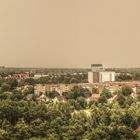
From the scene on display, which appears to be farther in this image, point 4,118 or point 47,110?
point 47,110

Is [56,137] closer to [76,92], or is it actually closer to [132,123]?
[132,123]

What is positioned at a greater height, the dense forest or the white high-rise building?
the white high-rise building

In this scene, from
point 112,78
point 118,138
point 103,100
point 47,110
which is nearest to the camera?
point 118,138

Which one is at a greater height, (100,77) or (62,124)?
(100,77)

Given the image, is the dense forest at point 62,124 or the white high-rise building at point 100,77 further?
the white high-rise building at point 100,77

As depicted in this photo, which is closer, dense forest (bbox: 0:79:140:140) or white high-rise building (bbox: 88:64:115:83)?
dense forest (bbox: 0:79:140:140)

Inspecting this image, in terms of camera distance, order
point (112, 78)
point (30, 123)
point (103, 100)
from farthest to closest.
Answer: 1. point (112, 78)
2. point (103, 100)
3. point (30, 123)

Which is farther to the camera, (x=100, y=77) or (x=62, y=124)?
(x=100, y=77)

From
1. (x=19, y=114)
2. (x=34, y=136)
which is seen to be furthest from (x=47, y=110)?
(x=34, y=136)

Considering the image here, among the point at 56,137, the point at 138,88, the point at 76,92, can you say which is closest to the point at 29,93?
the point at 76,92

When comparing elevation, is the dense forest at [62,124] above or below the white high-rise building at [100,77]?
below
